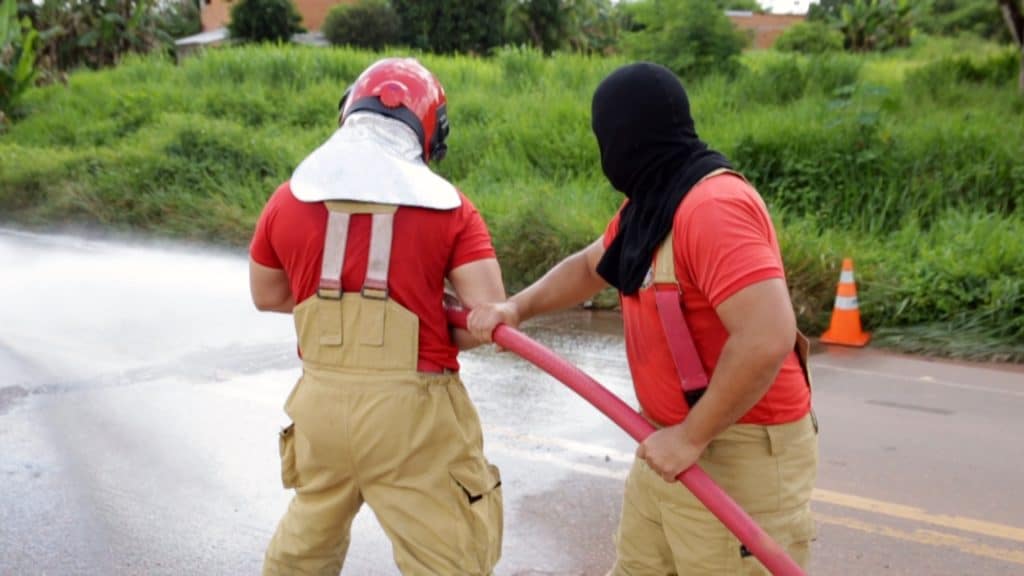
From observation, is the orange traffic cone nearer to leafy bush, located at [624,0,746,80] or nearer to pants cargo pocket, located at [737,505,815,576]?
pants cargo pocket, located at [737,505,815,576]

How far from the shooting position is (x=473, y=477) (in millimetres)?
2793

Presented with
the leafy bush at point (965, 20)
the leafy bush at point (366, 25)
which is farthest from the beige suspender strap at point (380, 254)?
the leafy bush at point (366, 25)

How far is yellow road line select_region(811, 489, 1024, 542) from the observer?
4.69m

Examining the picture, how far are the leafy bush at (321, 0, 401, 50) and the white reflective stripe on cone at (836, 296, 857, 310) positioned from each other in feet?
92.2

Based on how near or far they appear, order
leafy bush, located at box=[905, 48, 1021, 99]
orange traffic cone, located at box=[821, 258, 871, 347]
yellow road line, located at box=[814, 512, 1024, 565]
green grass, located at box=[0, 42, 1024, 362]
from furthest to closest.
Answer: leafy bush, located at box=[905, 48, 1021, 99] → green grass, located at box=[0, 42, 1024, 362] → orange traffic cone, located at box=[821, 258, 871, 347] → yellow road line, located at box=[814, 512, 1024, 565]

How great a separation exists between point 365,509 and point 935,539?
2.39m

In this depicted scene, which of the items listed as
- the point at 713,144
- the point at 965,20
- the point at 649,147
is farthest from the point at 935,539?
the point at 965,20

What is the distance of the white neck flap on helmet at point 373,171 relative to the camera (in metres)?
2.68

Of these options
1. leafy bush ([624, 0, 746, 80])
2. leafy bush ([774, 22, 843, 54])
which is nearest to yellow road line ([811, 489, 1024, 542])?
leafy bush ([624, 0, 746, 80])

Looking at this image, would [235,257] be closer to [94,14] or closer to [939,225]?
[939,225]

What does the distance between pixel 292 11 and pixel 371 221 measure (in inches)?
1397

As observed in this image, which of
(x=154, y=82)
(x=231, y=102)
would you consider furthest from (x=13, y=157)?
(x=154, y=82)

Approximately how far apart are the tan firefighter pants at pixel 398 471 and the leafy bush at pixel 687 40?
12797mm

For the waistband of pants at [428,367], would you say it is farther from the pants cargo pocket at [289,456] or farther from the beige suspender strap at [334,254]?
the pants cargo pocket at [289,456]
